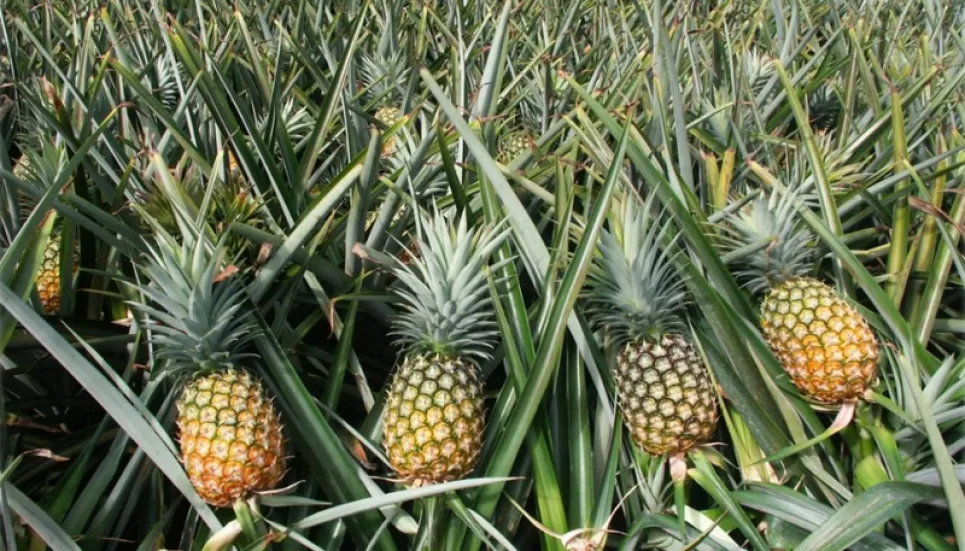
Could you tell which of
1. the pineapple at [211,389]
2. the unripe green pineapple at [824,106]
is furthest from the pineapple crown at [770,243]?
the unripe green pineapple at [824,106]

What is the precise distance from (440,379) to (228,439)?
25 cm

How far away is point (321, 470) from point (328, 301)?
9.8 inches

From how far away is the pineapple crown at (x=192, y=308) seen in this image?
0.79m

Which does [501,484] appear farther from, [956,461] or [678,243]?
[956,461]

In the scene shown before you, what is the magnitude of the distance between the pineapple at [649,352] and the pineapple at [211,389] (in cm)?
46

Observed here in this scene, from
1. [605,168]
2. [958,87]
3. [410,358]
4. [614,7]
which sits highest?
[614,7]

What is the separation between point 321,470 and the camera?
843 mm

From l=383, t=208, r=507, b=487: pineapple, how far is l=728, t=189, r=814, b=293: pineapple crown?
372 millimetres

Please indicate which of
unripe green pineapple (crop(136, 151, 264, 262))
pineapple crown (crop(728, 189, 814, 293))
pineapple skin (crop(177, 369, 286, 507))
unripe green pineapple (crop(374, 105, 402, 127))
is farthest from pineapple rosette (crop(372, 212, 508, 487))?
unripe green pineapple (crop(374, 105, 402, 127))

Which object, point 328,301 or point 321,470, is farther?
point 328,301

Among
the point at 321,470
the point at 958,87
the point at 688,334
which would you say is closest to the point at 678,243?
the point at 688,334

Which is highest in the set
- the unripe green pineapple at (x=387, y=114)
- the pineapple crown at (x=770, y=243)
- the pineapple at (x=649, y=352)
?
the unripe green pineapple at (x=387, y=114)

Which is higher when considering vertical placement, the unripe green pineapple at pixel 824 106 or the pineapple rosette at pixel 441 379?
the unripe green pineapple at pixel 824 106

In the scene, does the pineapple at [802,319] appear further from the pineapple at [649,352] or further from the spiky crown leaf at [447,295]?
the spiky crown leaf at [447,295]
